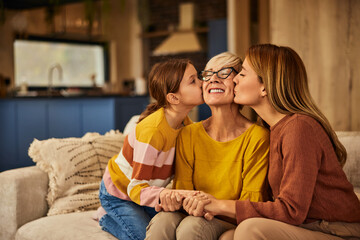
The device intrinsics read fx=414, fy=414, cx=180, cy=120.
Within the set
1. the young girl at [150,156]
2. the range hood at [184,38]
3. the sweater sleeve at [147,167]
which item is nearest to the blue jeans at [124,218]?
the young girl at [150,156]

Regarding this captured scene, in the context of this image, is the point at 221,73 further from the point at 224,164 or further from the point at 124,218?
the point at 124,218

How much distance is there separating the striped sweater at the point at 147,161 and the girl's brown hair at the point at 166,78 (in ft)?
0.24

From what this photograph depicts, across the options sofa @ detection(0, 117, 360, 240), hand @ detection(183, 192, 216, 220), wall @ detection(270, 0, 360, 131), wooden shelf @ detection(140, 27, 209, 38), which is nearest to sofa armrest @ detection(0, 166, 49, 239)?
sofa @ detection(0, 117, 360, 240)

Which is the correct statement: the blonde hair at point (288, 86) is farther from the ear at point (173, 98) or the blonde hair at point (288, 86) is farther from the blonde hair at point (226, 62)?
the ear at point (173, 98)

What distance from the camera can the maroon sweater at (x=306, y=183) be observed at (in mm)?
1318

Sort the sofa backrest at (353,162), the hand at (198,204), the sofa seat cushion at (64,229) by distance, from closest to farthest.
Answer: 1. the hand at (198,204)
2. the sofa seat cushion at (64,229)
3. the sofa backrest at (353,162)

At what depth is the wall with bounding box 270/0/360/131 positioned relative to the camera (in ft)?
8.60

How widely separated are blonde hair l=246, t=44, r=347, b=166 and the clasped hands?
404 mm

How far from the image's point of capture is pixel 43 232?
189 cm

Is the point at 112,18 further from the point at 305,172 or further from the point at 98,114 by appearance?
the point at 305,172

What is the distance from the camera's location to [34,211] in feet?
6.82

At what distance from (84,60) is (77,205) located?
21.8 feet

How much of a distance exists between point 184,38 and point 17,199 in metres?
5.91

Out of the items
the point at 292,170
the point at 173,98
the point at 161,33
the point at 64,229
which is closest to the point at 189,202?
the point at 292,170
